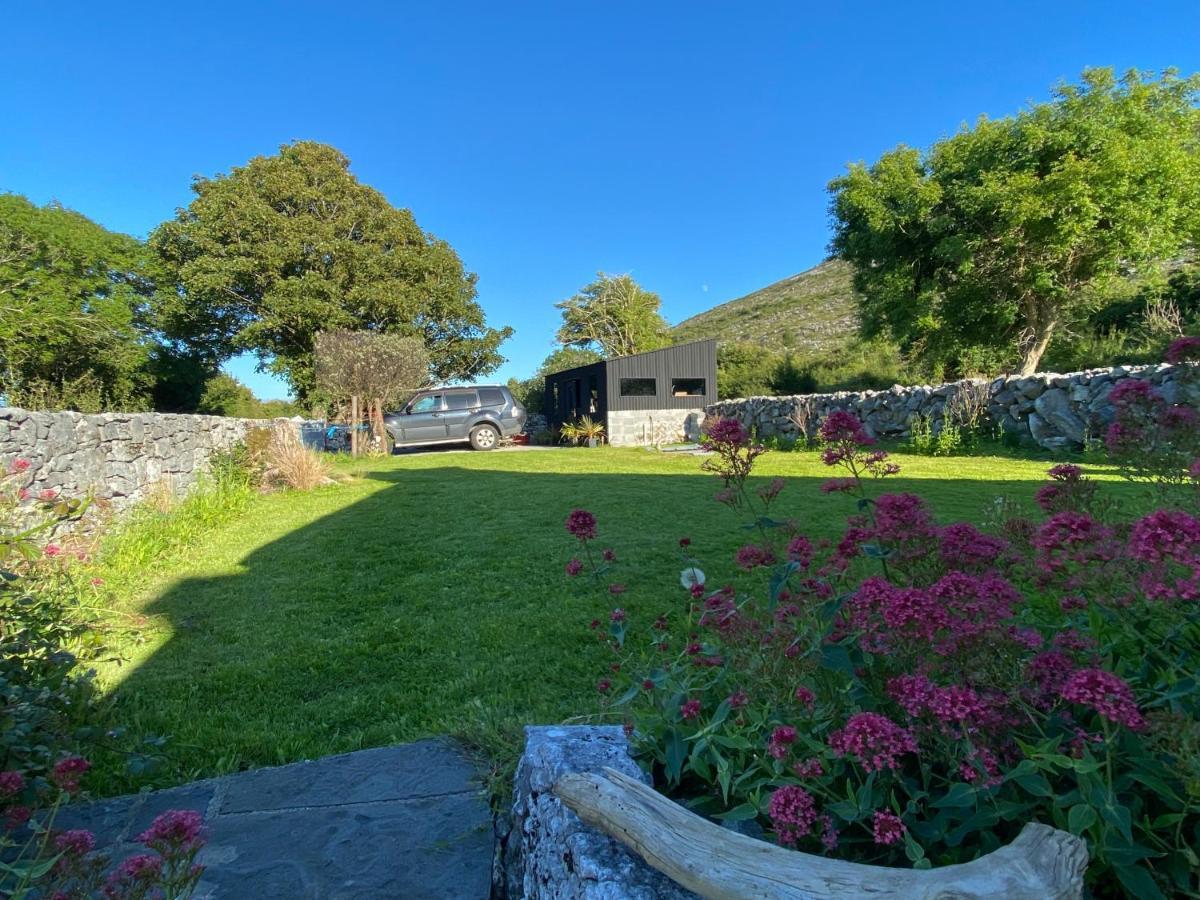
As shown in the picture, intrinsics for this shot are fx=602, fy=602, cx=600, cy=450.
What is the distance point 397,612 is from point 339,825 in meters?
1.90

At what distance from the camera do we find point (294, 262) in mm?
19031

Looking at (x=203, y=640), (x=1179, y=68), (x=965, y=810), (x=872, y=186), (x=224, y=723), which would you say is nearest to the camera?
(x=965, y=810)

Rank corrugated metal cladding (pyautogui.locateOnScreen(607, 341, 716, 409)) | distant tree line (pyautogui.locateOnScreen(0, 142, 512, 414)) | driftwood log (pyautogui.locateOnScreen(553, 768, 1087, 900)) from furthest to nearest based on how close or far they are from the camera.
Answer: corrugated metal cladding (pyautogui.locateOnScreen(607, 341, 716, 409))
distant tree line (pyautogui.locateOnScreen(0, 142, 512, 414))
driftwood log (pyautogui.locateOnScreen(553, 768, 1087, 900))

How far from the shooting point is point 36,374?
16.2 m

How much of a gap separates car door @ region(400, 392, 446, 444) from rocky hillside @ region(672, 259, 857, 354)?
23.5m

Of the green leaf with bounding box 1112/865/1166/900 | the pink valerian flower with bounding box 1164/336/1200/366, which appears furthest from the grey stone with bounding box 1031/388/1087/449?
the green leaf with bounding box 1112/865/1166/900

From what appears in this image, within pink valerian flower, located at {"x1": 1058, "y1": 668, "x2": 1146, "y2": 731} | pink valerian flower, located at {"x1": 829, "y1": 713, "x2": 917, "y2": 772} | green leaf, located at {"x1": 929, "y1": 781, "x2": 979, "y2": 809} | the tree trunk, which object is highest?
the tree trunk

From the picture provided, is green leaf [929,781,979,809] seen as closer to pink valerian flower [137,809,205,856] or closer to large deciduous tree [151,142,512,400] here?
pink valerian flower [137,809,205,856]

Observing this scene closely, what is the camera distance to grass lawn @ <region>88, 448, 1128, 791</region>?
2.20 meters

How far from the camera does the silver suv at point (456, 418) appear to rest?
47.2 feet

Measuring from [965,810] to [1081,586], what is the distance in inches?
21.6

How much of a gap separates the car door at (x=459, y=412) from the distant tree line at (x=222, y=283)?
225cm

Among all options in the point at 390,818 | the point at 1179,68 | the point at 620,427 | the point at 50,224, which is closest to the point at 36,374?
the point at 50,224

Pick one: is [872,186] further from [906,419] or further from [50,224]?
[50,224]
